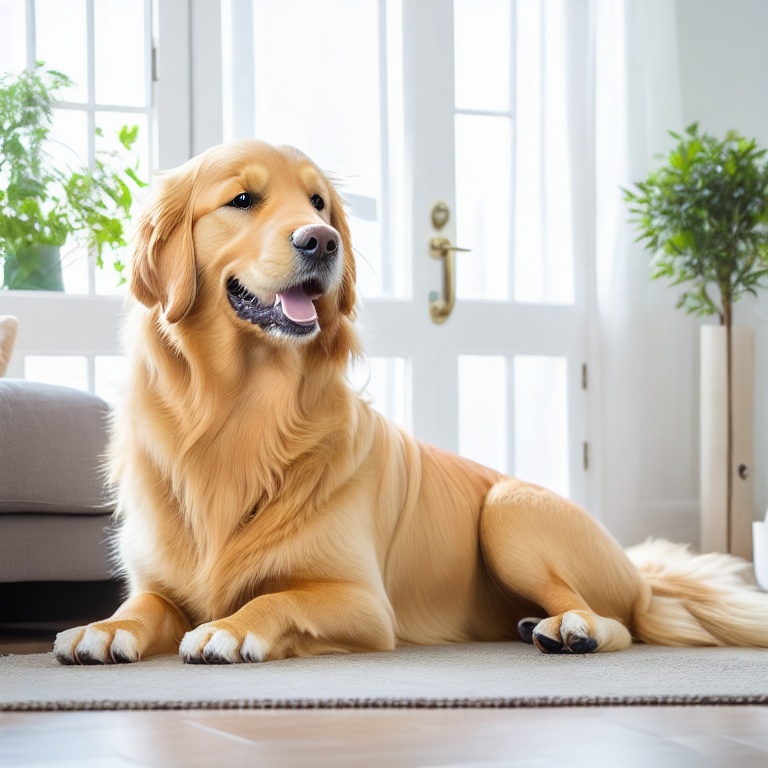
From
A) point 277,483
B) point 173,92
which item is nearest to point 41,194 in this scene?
point 173,92

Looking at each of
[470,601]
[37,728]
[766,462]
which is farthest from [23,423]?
[766,462]

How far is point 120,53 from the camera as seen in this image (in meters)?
3.77

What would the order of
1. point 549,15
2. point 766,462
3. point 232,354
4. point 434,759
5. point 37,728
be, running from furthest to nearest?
point 766,462
point 549,15
point 232,354
point 37,728
point 434,759

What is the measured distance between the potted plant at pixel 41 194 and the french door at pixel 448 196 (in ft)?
1.78

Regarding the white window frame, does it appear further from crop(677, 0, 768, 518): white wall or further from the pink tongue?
crop(677, 0, 768, 518): white wall

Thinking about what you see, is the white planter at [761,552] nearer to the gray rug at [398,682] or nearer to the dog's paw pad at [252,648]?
the gray rug at [398,682]

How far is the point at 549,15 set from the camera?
14.4ft

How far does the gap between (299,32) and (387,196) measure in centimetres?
67

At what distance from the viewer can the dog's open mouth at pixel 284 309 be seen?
193 centimetres

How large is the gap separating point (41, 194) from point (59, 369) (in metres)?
0.58

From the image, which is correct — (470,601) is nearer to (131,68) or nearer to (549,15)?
(131,68)

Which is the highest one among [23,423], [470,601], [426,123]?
[426,123]

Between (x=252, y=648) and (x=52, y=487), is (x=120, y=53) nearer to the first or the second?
(x=52, y=487)

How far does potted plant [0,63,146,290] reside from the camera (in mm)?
3584
